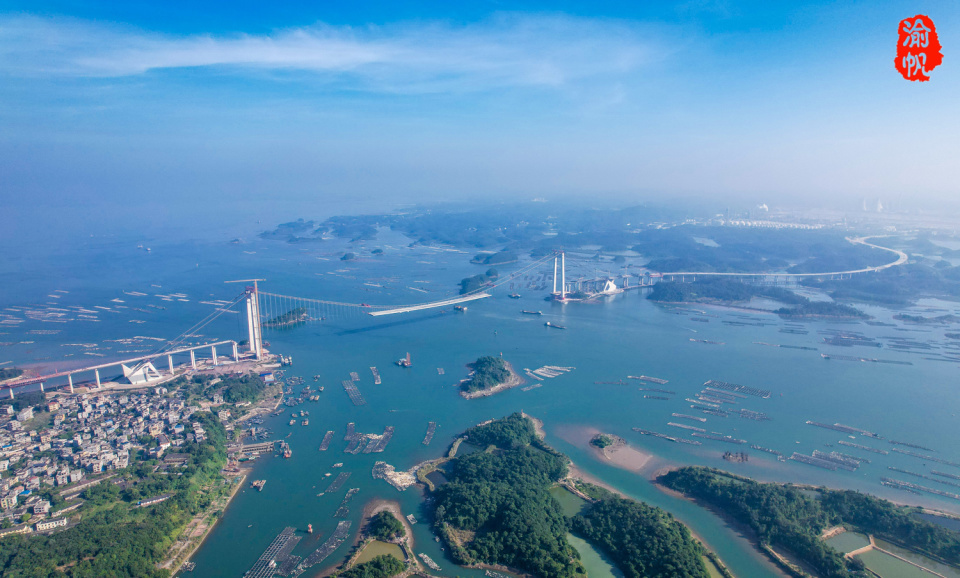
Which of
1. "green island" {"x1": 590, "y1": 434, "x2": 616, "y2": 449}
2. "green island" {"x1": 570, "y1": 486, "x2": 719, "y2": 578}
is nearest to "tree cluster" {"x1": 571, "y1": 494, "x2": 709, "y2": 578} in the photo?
"green island" {"x1": 570, "y1": 486, "x2": 719, "y2": 578}

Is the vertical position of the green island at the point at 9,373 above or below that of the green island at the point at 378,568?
above

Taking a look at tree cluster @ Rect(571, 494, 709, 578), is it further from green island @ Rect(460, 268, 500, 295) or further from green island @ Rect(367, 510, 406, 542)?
green island @ Rect(460, 268, 500, 295)

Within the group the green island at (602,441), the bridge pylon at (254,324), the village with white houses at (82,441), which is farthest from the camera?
the bridge pylon at (254,324)

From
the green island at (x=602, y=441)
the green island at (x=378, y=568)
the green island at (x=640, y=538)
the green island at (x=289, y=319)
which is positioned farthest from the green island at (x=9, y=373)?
the green island at (x=602, y=441)

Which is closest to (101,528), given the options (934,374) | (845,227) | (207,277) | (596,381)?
(596,381)

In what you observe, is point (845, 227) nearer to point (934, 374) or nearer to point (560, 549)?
point (934, 374)

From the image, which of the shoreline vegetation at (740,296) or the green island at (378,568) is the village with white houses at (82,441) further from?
the shoreline vegetation at (740,296)

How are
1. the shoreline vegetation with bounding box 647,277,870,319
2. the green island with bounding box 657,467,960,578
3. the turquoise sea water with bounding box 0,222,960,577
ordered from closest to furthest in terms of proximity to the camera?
the green island with bounding box 657,467,960,578 < the turquoise sea water with bounding box 0,222,960,577 < the shoreline vegetation with bounding box 647,277,870,319
